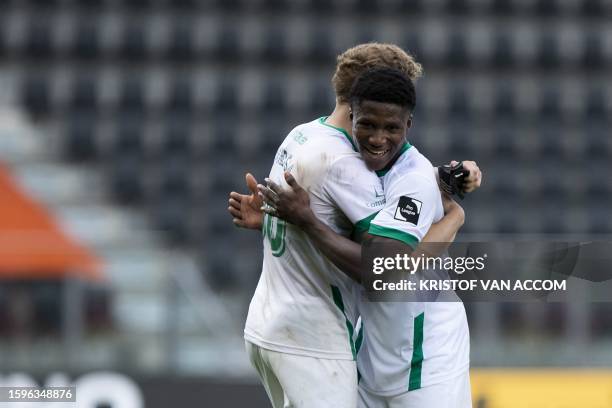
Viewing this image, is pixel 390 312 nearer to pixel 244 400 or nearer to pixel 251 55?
pixel 244 400

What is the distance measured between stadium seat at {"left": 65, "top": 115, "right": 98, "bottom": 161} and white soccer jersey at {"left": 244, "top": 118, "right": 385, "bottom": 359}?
7.22 m

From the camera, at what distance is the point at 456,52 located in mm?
11062

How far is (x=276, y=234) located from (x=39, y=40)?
7.89 metres

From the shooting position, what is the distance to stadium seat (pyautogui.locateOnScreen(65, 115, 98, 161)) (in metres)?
10.4

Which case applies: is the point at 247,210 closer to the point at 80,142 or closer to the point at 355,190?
the point at 355,190

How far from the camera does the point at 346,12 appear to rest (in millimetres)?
11242

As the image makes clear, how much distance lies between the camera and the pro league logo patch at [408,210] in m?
3.14

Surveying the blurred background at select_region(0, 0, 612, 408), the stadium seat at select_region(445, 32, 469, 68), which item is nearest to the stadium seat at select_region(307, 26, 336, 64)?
the blurred background at select_region(0, 0, 612, 408)

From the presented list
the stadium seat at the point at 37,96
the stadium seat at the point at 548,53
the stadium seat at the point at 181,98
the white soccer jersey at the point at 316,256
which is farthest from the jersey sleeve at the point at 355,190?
the stadium seat at the point at 548,53

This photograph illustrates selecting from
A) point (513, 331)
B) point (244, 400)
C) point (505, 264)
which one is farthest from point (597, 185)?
point (505, 264)

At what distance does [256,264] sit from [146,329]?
0.76 m

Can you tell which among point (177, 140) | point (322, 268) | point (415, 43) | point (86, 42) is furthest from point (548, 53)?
point (322, 268)

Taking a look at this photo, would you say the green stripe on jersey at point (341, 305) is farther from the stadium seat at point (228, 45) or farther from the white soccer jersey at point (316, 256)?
the stadium seat at point (228, 45)

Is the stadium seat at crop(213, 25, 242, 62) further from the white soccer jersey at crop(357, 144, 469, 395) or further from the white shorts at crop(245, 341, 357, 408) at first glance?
the white shorts at crop(245, 341, 357, 408)
